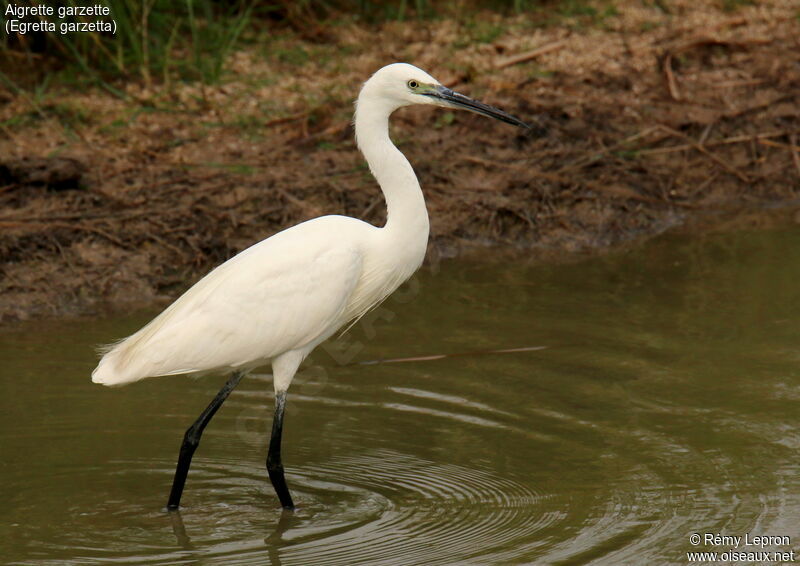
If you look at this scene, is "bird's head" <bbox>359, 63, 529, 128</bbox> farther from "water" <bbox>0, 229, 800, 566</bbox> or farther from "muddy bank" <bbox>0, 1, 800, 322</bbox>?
"muddy bank" <bbox>0, 1, 800, 322</bbox>

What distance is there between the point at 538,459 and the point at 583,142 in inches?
169

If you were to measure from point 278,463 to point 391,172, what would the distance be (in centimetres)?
128

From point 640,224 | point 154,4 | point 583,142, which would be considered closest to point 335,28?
point 154,4

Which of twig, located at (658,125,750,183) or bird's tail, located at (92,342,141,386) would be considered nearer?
bird's tail, located at (92,342,141,386)

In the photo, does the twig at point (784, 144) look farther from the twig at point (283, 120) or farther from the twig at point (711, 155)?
the twig at point (283, 120)

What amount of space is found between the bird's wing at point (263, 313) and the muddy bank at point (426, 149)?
2.27m

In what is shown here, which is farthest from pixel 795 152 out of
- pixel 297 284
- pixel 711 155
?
pixel 297 284

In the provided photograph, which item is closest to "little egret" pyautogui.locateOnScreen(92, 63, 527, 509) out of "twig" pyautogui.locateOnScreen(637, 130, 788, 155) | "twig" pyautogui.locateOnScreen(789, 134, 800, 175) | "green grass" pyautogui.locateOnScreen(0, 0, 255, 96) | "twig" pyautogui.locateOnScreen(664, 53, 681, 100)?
"twig" pyautogui.locateOnScreen(637, 130, 788, 155)

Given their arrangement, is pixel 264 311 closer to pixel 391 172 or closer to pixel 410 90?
pixel 391 172

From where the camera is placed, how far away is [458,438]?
529 cm

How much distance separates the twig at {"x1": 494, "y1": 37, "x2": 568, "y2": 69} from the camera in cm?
980

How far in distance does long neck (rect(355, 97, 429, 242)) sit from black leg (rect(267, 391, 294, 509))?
879 millimetres

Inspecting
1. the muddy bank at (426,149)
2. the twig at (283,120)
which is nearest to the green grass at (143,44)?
the muddy bank at (426,149)

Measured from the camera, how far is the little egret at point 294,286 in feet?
15.6
